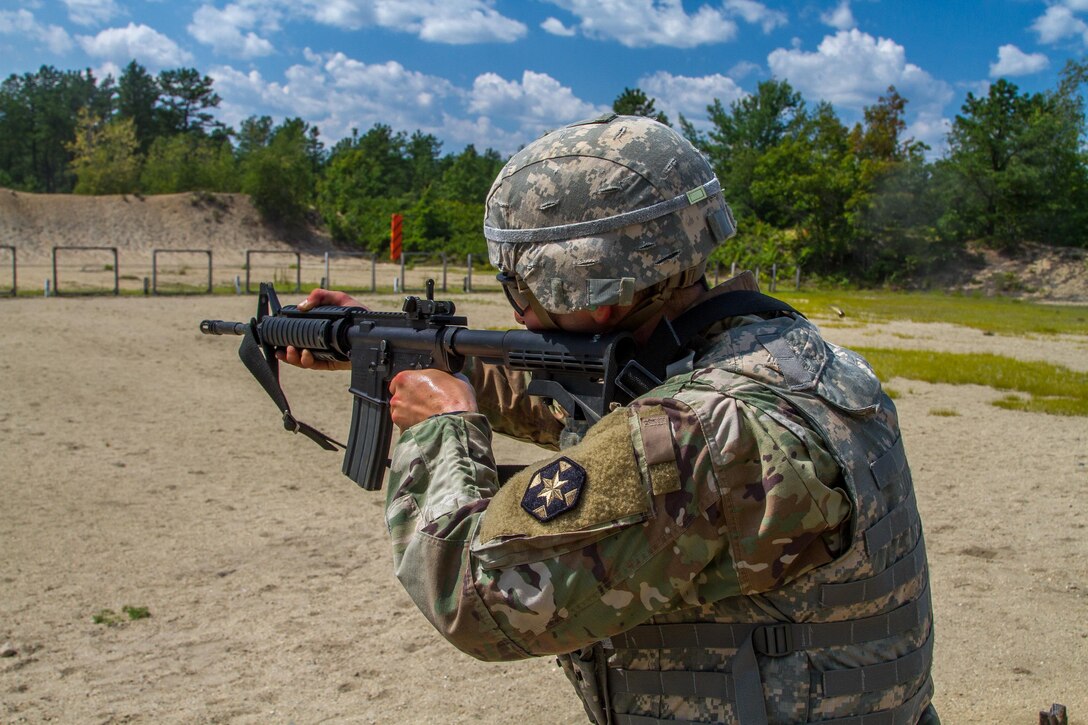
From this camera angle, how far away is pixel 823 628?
175cm

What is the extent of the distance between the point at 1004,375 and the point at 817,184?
33.9 m

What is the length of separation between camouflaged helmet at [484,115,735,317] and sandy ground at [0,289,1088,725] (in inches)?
97.6

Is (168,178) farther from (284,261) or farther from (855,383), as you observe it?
(855,383)

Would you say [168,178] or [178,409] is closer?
[178,409]

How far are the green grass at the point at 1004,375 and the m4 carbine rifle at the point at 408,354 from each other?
32.5 feet

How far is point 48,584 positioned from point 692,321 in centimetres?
464

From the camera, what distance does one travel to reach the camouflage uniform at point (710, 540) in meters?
1.59

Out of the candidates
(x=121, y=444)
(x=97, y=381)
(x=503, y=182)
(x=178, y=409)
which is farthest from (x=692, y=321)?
(x=97, y=381)

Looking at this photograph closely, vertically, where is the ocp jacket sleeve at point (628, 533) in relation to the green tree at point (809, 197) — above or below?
below

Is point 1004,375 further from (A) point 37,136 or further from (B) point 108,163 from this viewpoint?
(A) point 37,136

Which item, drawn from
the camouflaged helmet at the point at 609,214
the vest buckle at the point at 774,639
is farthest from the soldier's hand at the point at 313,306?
the vest buckle at the point at 774,639

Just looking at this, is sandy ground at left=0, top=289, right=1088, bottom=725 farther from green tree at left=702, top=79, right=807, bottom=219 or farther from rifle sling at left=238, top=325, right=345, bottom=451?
green tree at left=702, top=79, right=807, bottom=219

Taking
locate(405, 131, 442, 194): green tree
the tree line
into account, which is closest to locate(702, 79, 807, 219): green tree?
the tree line

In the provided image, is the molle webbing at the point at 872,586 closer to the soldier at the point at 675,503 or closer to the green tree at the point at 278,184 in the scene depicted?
the soldier at the point at 675,503
